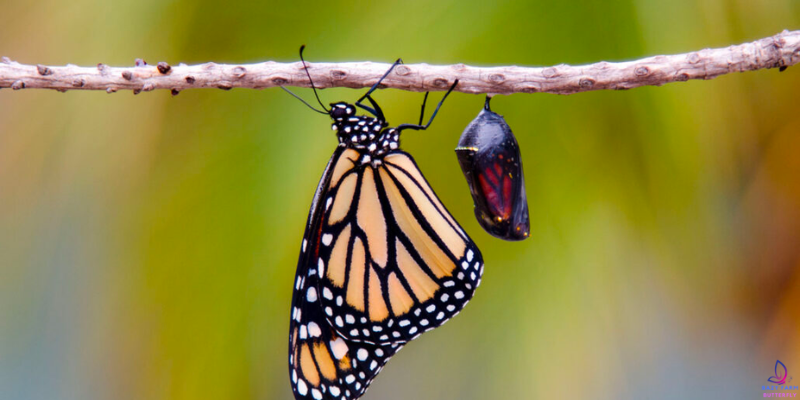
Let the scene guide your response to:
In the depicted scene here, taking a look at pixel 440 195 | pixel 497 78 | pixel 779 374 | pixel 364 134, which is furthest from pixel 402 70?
pixel 779 374

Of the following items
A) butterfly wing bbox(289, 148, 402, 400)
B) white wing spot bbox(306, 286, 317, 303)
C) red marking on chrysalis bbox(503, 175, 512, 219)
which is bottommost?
butterfly wing bbox(289, 148, 402, 400)

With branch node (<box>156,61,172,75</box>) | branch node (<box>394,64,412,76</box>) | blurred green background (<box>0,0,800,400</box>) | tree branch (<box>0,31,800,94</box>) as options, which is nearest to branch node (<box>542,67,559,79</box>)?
tree branch (<box>0,31,800,94</box>)

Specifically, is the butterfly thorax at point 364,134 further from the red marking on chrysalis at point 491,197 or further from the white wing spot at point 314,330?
the white wing spot at point 314,330

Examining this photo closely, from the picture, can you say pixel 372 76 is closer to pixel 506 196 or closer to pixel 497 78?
pixel 497 78

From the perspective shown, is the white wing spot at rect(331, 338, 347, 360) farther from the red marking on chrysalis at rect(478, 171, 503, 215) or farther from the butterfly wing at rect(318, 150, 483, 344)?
the red marking on chrysalis at rect(478, 171, 503, 215)

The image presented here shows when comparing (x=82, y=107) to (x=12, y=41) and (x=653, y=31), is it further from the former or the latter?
(x=653, y=31)

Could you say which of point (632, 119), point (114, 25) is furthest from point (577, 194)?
point (114, 25)

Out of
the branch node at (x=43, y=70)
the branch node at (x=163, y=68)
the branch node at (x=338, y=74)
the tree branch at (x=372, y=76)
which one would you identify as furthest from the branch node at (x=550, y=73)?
the branch node at (x=43, y=70)
